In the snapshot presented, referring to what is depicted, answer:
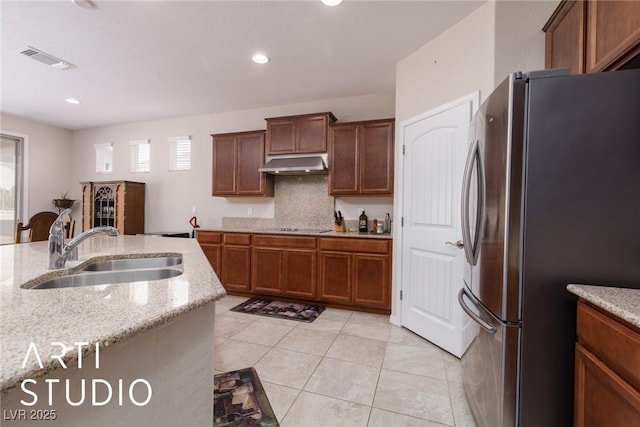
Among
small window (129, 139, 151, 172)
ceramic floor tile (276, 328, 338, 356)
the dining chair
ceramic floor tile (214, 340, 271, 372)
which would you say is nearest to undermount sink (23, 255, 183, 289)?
ceramic floor tile (214, 340, 271, 372)

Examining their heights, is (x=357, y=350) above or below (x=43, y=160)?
below

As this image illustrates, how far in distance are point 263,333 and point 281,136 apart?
2425 mm

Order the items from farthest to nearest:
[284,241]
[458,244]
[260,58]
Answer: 1. [284,241]
2. [260,58]
3. [458,244]

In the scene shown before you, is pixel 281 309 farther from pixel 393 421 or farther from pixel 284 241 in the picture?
pixel 393 421

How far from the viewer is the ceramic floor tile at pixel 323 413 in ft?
5.00

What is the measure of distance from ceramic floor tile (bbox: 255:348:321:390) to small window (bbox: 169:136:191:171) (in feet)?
12.0

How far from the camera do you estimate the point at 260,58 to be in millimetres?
2861

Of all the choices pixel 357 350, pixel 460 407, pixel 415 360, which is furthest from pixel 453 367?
pixel 357 350

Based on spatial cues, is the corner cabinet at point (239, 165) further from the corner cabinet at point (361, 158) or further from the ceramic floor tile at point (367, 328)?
the ceramic floor tile at point (367, 328)

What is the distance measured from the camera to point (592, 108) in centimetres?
112

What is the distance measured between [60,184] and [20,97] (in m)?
2.00

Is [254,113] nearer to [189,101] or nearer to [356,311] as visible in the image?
[189,101]

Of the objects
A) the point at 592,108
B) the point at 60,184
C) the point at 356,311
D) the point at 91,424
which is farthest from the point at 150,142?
the point at 592,108

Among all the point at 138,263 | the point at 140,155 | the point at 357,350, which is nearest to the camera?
the point at 138,263
